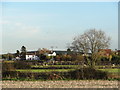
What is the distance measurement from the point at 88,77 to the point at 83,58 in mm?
10398

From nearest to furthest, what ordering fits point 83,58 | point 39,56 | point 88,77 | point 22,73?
point 88,77 → point 22,73 → point 83,58 → point 39,56

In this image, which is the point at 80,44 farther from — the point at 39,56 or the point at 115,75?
the point at 39,56

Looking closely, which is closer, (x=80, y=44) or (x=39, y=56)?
(x=80, y=44)

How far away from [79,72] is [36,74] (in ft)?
9.37

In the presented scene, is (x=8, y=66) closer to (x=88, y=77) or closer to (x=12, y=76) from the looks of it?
(x=12, y=76)

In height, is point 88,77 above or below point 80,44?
below

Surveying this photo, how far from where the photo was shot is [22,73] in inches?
656

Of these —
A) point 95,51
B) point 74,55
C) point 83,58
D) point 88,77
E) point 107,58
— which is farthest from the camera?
point 107,58

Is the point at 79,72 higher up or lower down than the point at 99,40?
lower down

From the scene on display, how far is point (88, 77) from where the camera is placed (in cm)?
1561

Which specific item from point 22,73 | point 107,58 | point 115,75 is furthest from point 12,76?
point 107,58

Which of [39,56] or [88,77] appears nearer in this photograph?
[88,77]

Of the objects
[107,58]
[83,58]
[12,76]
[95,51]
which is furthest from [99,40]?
[12,76]

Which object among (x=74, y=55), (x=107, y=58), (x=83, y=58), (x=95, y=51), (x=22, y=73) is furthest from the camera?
(x=107, y=58)
